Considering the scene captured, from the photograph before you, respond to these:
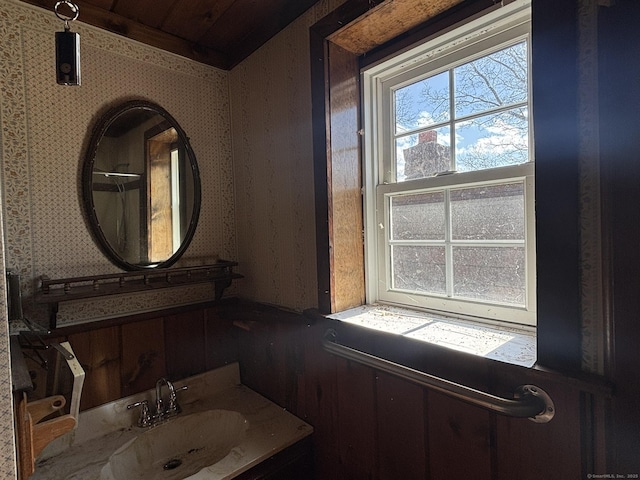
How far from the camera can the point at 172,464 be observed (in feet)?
4.05

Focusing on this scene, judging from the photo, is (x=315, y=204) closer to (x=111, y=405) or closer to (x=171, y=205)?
(x=171, y=205)

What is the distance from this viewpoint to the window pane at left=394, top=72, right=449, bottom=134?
1.04 meters

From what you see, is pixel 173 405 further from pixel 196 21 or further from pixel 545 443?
pixel 196 21

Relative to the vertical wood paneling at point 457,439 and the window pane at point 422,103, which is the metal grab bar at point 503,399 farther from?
the window pane at point 422,103

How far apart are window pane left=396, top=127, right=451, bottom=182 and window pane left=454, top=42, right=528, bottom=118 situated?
0.30 ft

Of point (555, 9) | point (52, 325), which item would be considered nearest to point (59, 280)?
point (52, 325)

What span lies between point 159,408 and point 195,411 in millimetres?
141

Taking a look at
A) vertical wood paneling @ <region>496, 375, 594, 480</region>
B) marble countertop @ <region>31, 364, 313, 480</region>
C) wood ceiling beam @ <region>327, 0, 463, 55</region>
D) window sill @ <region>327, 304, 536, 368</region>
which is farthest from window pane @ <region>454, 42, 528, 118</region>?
marble countertop @ <region>31, 364, 313, 480</region>

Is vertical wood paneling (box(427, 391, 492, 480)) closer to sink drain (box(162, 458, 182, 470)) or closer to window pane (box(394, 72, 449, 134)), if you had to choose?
window pane (box(394, 72, 449, 134))

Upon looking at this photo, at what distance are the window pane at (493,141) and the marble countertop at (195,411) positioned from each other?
110 centimetres

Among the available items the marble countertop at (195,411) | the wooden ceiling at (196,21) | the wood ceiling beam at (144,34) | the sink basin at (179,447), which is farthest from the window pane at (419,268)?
the wood ceiling beam at (144,34)

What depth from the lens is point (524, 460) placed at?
717mm

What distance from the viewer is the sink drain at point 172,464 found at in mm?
1221

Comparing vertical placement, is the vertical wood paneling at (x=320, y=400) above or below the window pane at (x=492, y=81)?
below
